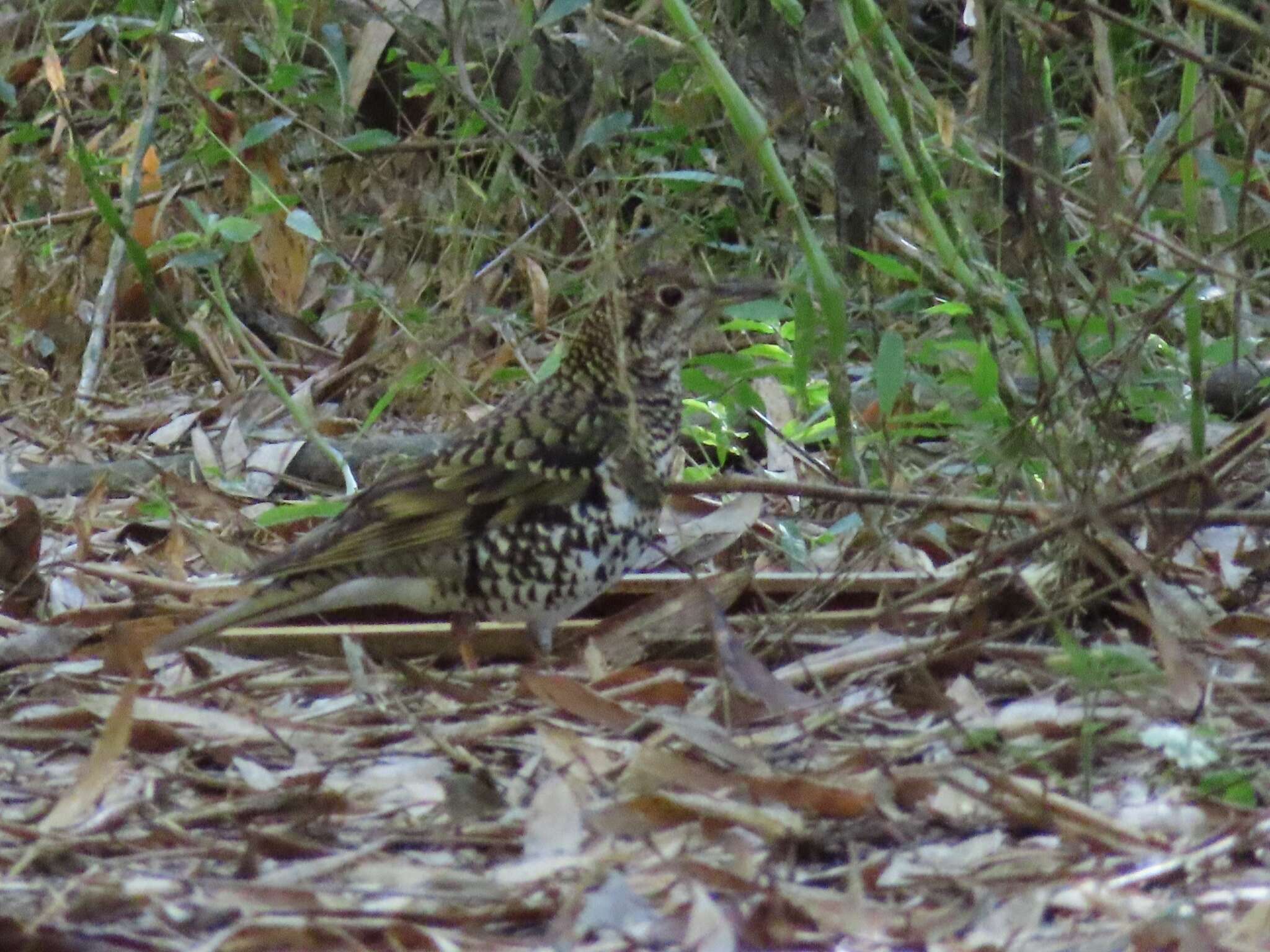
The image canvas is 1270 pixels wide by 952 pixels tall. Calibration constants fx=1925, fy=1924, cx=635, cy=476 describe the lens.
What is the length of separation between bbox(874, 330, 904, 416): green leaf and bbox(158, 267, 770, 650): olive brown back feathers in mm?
535

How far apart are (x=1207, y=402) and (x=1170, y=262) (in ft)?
1.38

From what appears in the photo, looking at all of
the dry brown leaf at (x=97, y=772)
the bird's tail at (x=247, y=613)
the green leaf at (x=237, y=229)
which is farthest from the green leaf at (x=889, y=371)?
the green leaf at (x=237, y=229)

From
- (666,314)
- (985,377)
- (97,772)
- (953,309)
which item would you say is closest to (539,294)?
(666,314)

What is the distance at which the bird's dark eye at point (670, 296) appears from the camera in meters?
4.82

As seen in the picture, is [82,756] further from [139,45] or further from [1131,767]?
[139,45]

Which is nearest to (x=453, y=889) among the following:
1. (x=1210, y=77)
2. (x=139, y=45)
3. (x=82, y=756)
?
(x=82, y=756)

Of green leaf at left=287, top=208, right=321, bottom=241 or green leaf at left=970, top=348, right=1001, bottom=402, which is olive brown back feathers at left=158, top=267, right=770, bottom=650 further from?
green leaf at left=287, top=208, right=321, bottom=241

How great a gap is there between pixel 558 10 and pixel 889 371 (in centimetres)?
130

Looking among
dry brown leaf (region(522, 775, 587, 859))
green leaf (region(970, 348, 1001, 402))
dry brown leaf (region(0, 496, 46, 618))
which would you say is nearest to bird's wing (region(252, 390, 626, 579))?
dry brown leaf (region(0, 496, 46, 618))

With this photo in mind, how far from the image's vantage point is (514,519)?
14.7 ft

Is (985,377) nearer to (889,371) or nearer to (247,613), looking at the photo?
(889,371)

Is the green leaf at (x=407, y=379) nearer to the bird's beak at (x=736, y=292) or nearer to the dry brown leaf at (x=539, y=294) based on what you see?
the dry brown leaf at (x=539, y=294)

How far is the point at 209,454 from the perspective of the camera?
19.4ft

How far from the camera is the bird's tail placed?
162 inches
